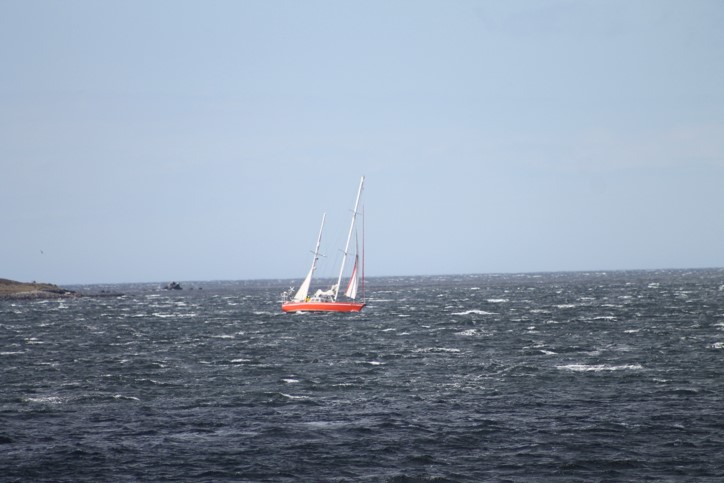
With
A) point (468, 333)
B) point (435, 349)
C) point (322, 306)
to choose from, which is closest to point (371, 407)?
point (435, 349)

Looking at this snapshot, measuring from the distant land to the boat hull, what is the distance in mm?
86372

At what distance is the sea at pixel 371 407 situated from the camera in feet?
86.1

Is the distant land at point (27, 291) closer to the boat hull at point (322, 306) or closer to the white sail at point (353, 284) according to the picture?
the boat hull at point (322, 306)

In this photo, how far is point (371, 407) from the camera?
3653 centimetres

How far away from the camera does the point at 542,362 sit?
5081 centimetres

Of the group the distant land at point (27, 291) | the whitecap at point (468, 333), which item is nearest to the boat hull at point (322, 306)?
the whitecap at point (468, 333)

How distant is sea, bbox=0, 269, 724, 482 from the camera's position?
2623 cm

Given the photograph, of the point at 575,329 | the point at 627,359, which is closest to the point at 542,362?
the point at 627,359

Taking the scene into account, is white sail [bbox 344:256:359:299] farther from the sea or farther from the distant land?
the distant land

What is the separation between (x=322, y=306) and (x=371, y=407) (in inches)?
2771

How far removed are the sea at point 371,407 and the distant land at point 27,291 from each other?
360 feet

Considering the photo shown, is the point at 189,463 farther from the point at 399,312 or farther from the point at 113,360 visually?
the point at 399,312

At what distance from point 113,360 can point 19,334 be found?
2830 cm

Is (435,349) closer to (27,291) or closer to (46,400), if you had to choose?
(46,400)
